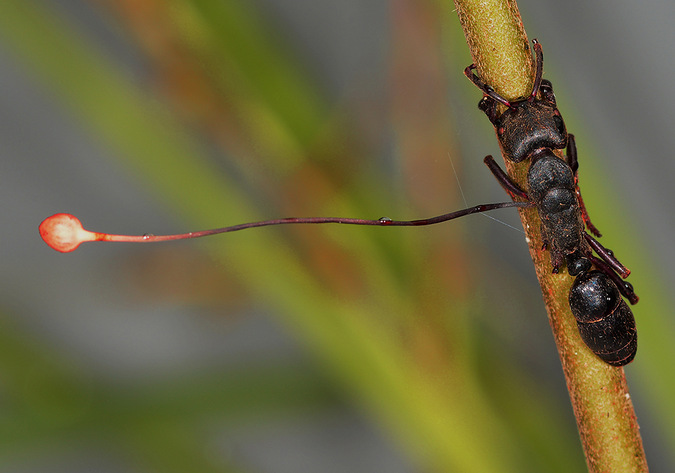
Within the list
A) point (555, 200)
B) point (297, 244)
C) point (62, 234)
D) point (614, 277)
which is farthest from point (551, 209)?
point (297, 244)

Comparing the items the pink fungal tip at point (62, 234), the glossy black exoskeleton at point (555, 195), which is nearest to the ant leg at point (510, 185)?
the glossy black exoskeleton at point (555, 195)

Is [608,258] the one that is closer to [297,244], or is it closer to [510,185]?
[510,185]

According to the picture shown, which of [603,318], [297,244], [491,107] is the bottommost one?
[603,318]

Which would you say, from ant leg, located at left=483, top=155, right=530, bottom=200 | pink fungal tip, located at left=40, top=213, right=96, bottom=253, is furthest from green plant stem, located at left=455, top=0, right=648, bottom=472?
pink fungal tip, located at left=40, top=213, right=96, bottom=253

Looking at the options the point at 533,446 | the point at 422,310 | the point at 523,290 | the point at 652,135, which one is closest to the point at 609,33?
the point at 652,135

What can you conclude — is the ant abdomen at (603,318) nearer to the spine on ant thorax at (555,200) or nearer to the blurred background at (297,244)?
the spine on ant thorax at (555,200)

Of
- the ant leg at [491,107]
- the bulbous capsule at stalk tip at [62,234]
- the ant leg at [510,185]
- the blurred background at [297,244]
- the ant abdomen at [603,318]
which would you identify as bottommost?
the ant abdomen at [603,318]
